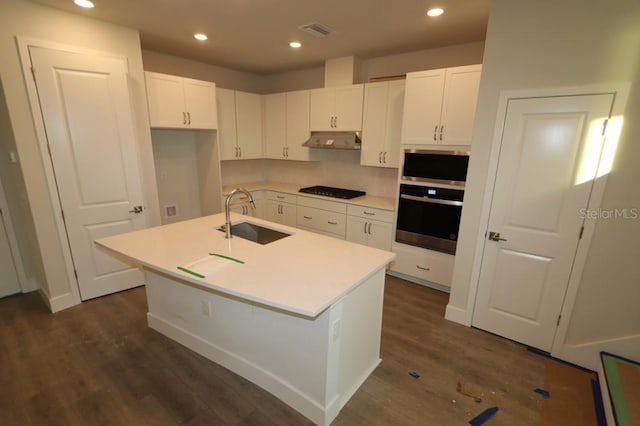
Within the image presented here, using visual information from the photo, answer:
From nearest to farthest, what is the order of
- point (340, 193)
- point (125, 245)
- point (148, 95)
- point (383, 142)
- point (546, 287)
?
point (125, 245) → point (546, 287) → point (148, 95) → point (383, 142) → point (340, 193)

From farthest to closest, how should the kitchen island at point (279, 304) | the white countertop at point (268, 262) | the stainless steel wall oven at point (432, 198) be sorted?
the stainless steel wall oven at point (432, 198) < the kitchen island at point (279, 304) < the white countertop at point (268, 262)

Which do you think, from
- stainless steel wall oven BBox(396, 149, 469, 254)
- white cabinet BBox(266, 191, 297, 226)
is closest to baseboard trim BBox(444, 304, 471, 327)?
stainless steel wall oven BBox(396, 149, 469, 254)

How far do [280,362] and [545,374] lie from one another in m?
1.98

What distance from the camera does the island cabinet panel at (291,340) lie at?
165 cm

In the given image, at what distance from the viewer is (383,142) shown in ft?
12.0

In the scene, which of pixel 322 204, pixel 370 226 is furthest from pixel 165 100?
pixel 370 226

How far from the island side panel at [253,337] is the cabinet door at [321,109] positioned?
2.87 m

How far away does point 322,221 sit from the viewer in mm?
4188

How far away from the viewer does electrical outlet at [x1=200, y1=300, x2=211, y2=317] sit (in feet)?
6.98

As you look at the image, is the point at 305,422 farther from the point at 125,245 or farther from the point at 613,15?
the point at 613,15

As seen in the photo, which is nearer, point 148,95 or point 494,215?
point 494,215

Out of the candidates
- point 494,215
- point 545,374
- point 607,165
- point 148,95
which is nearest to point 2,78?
point 148,95

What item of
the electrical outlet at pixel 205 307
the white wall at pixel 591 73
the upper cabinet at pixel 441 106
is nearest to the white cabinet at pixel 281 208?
the upper cabinet at pixel 441 106

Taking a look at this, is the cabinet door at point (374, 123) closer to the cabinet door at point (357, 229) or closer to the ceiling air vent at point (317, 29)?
the cabinet door at point (357, 229)
